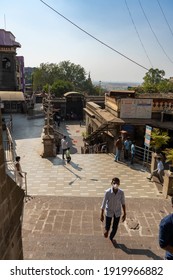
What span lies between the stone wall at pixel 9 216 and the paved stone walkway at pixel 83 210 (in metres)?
2.14

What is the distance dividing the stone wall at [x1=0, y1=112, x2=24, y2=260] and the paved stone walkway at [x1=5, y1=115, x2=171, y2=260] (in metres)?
2.14

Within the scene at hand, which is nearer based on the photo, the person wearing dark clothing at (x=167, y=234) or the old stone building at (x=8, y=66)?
the person wearing dark clothing at (x=167, y=234)

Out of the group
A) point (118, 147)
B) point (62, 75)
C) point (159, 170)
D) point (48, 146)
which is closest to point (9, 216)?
point (159, 170)

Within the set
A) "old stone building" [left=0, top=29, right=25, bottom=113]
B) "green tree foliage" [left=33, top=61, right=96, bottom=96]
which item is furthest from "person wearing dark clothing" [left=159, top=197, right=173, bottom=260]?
"green tree foliage" [left=33, top=61, right=96, bottom=96]

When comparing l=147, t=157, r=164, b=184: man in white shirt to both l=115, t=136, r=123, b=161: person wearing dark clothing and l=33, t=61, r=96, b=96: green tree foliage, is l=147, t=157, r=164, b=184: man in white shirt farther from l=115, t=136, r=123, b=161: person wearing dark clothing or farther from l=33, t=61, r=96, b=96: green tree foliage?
l=33, t=61, r=96, b=96: green tree foliage

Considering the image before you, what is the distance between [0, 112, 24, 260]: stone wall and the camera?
349cm

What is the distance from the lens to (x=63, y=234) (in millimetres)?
7008

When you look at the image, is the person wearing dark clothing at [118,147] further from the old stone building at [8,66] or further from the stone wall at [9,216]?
the old stone building at [8,66]

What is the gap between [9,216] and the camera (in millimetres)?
3754

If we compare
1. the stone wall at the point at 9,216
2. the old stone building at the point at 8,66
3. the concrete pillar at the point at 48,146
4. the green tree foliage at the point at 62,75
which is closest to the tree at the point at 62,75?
the green tree foliage at the point at 62,75

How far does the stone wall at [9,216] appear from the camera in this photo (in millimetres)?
3490

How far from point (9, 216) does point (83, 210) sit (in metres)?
4.99
